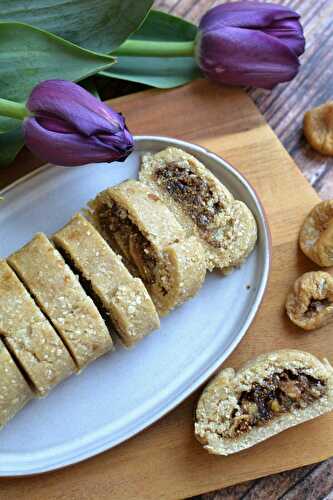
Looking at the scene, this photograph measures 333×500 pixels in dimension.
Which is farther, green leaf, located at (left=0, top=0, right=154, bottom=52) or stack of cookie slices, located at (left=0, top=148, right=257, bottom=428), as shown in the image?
green leaf, located at (left=0, top=0, right=154, bottom=52)

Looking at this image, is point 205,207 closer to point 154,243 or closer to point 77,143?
point 154,243

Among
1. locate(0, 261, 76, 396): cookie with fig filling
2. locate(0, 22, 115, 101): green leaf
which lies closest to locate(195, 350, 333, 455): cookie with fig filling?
locate(0, 261, 76, 396): cookie with fig filling

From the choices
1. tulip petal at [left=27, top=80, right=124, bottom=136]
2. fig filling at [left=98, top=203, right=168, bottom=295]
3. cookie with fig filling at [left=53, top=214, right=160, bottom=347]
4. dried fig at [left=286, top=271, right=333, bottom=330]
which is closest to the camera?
tulip petal at [left=27, top=80, right=124, bottom=136]

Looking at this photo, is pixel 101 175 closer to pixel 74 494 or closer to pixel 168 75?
pixel 168 75

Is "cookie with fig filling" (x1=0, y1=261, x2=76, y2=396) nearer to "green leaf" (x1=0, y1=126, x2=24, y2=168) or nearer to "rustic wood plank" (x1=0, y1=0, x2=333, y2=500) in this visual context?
"green leaf" (x1=0, y1=126, x2=24, y2=168)

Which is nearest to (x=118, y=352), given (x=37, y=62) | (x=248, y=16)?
(x=37, y=62)

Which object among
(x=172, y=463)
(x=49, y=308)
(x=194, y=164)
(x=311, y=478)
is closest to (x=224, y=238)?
(x=194, y=164)

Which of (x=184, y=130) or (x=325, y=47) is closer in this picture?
(x=184, y=130)
